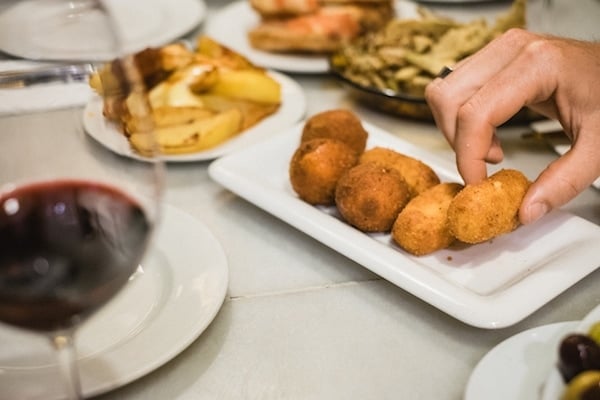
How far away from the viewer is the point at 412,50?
143cm

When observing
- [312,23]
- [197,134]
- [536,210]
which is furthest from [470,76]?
[312,23]

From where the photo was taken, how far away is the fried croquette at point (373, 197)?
0.97 meters

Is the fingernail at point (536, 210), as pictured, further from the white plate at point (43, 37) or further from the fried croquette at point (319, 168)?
the white plate at point (43, 37)

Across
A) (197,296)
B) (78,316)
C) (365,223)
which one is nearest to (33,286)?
(78,316)

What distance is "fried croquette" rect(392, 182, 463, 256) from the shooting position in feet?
3.04

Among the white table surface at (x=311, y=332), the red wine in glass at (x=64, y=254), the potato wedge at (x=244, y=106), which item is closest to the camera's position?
the red wine in glass at (x=64, y=254)

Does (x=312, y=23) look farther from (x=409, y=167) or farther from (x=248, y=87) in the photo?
(x=409, y=167)

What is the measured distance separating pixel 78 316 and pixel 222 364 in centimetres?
27

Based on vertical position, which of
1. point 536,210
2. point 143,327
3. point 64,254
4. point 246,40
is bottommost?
point 246,40

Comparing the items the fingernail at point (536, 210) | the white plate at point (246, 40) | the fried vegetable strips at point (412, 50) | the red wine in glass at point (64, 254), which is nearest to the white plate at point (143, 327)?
the red wine in glass at point (64, 254)

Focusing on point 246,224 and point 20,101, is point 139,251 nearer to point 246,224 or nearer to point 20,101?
point 20,101

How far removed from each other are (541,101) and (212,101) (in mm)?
600

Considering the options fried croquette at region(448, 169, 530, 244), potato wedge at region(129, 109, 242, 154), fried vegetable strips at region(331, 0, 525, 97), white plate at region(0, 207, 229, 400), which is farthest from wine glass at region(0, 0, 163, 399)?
fried vegetable strips at region(331, 0, 525, 97)

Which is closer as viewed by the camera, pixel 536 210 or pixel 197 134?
pixel 536 210
